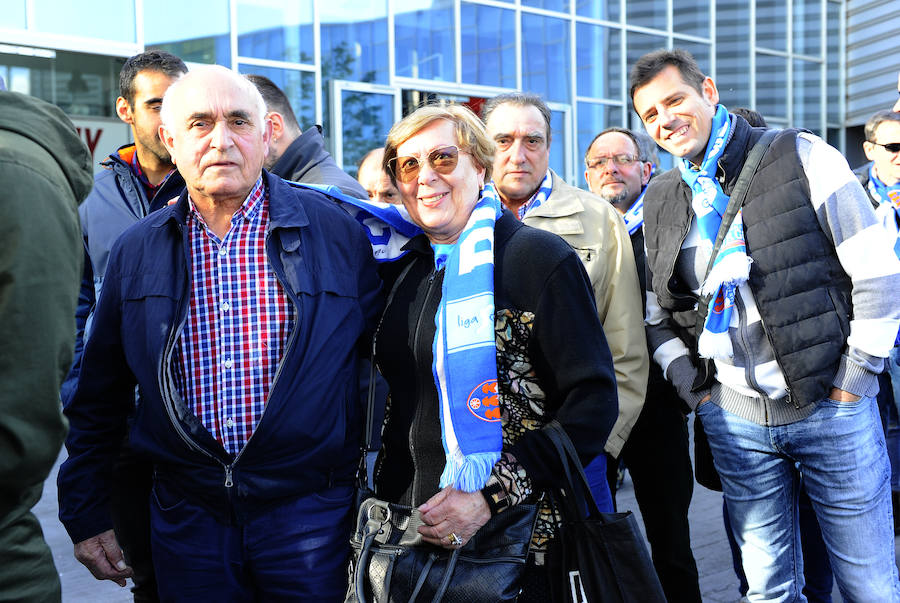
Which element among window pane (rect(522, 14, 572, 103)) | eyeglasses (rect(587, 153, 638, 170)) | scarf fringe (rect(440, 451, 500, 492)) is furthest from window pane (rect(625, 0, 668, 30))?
scarf fringe (rect(440, 451, 500, 492))

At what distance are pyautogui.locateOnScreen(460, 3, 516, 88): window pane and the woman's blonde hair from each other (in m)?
11.0

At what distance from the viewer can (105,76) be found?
10820mm

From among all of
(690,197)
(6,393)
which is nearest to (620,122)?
(690,197)

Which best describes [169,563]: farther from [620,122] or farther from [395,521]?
[620,122]

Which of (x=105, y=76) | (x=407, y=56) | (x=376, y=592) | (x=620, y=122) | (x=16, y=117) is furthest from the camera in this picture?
(x=620, y=122)

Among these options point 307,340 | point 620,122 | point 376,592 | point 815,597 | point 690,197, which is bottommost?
point 815,597

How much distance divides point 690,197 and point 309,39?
31.3ft

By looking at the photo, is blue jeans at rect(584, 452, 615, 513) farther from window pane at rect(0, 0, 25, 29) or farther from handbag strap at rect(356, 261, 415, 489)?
window pane at rect(0, 0, 25, 29)

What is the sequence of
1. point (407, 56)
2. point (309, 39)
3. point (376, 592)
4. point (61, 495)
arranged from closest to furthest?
point (376, 592) → point (61, 495) → point (309, 39) → point (407, 56)

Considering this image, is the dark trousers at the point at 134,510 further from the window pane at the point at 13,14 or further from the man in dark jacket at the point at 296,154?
the window pane at the point at 13,14

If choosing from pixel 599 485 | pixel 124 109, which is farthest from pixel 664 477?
pixel 124 109

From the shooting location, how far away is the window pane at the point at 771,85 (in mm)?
17141

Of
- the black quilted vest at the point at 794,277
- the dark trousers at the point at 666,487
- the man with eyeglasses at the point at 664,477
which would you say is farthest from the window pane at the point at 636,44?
the black quilted vest at the point at 794,277

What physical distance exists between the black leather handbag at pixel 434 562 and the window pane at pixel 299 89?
9.66m
